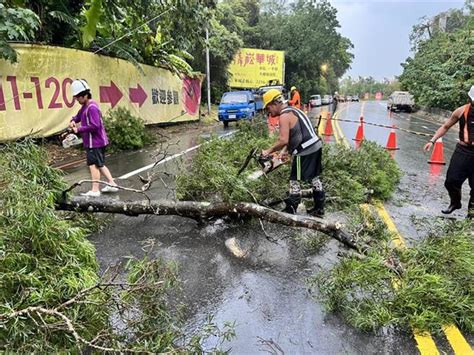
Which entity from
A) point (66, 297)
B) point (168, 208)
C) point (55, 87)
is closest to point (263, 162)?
point (168, 208)

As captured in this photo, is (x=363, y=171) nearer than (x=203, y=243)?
No

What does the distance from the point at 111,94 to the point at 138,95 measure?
181 centimetres

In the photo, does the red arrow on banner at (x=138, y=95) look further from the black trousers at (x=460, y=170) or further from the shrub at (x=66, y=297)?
the shrub at (x=66, y=297)

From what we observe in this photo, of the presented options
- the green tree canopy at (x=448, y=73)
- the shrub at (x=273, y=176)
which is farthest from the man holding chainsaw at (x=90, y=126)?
the green tree canopy at (x=448, y=73)

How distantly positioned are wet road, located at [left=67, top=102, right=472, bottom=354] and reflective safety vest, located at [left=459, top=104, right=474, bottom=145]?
1199 millimetres

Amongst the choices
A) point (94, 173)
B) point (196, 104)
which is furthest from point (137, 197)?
point (196, 104)

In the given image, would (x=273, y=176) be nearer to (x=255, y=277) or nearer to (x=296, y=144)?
(x=296, y=144)

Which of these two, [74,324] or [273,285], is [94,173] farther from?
[74,324]

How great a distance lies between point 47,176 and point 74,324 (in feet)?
7.98

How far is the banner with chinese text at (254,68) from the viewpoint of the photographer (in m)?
33.0

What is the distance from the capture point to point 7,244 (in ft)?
8.82

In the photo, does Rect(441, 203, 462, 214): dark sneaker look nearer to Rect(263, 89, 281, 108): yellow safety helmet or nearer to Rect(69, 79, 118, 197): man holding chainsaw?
Rect(263, 89, 281, 108): yellow safety helmet

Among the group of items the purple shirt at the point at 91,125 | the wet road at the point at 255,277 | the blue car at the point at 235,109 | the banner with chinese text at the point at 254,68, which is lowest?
the wet road at the point at 255,277

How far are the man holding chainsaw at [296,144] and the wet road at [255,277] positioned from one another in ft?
2.22
